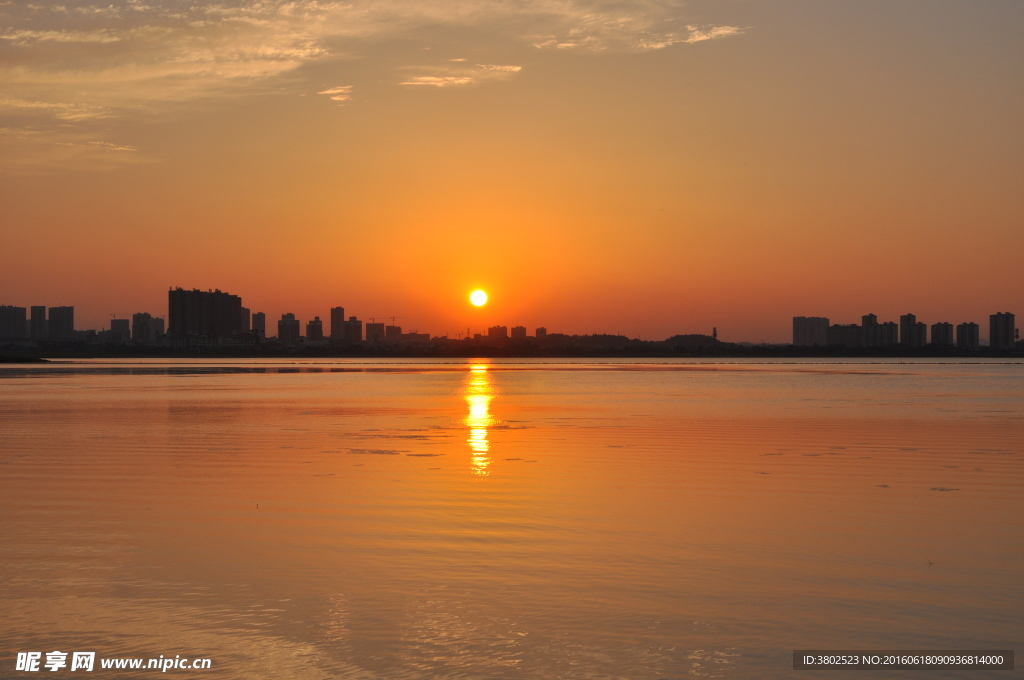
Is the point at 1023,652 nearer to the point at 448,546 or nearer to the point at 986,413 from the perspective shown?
the point at 448,546

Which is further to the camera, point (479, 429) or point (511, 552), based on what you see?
point (479, 429)

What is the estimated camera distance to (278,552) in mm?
13461

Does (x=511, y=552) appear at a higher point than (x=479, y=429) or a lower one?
higher

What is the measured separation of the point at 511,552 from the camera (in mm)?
13398

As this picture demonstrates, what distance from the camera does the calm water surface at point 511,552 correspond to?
9328 millimetres

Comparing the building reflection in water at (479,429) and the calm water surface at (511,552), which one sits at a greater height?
the calm water surface at (511,552)

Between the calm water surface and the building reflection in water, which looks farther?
the building reflection in water

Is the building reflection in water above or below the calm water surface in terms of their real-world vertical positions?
below

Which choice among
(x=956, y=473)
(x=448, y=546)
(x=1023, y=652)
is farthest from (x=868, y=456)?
(x=1023, y=652)

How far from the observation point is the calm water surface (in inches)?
367

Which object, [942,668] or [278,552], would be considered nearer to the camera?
[942,668]

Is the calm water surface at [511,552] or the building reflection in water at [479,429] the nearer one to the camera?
the calm water surface at [511,552]

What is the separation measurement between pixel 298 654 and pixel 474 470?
1388 centimetres

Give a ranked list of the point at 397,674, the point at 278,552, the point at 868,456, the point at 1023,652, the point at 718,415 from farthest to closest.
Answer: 1. the point at 718,415
2. the point at 868,456
3. the point at 278,552
4. the point at 1023,652
5. the point at 397,674
